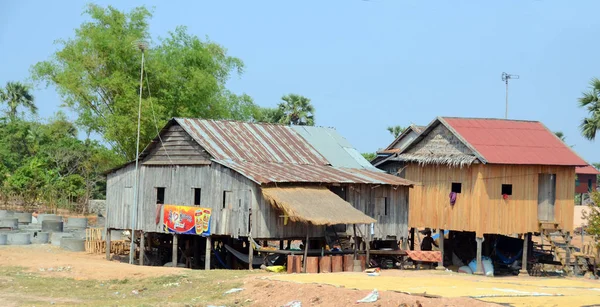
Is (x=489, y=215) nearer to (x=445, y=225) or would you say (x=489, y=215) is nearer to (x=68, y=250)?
(x=445, y=225)

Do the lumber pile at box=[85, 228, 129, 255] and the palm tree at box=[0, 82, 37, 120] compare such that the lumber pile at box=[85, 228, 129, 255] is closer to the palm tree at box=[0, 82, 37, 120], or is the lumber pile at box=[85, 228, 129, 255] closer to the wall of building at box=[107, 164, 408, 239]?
the wall of building at box=[107, 164, 408, 239]

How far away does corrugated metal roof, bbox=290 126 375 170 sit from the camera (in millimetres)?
41594

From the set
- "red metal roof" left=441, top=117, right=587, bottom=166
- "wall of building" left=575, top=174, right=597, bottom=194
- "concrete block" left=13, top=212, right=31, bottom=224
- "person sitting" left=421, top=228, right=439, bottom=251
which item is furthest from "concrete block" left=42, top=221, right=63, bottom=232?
"wall of building" left=575, top=174, right=597, bottom=194

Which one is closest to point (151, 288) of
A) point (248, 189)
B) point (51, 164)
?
point (248, 189)

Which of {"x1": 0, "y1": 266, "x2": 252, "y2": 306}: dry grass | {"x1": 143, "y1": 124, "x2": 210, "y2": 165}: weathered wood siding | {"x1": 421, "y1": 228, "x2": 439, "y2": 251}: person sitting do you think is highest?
{"x1": 143, "y1": 124, "x2": 210, "y2": 165}: weathered wood siding

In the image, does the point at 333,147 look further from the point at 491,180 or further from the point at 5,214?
the point at 5,214

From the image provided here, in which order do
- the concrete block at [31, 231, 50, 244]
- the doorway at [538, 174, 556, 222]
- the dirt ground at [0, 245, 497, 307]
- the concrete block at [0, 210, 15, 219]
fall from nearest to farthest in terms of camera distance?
the dirt ground at [0, 245, 497, 307] → the doorway at [538, 174, 556, 222] → the concrete block at [31, 231, 50, 244] → the concrete block at [0, 210, 15, 219]

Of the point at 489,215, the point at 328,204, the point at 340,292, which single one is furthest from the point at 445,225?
the point at 340,292

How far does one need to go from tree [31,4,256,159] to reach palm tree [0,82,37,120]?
28891 millimetres

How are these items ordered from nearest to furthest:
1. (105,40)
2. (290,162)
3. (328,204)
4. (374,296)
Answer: (374,296)
(328,204)
(290,162)
(105,40)

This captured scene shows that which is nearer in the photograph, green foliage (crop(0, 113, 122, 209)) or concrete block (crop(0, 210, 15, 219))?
concrete block (crop(0, 210, 15, 219))

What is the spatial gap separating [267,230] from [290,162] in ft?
15.7

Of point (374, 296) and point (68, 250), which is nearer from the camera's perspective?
point (374, 296)

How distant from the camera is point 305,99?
6631 cm
